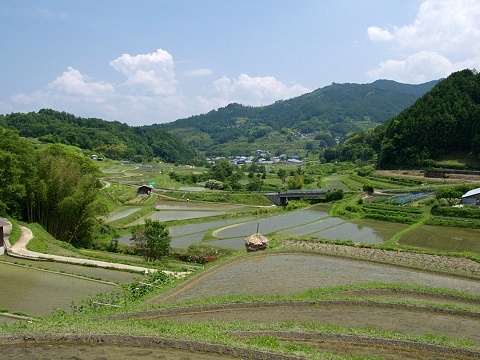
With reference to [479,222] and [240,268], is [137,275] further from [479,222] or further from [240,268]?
[479,222]

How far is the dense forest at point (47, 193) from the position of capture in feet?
80.6

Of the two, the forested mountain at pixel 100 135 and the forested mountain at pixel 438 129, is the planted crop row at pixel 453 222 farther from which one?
the forested mountain at pixel 100 135

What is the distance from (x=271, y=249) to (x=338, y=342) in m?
12.5

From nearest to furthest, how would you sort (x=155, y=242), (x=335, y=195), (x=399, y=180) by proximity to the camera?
1. (x=155, y=242)
2. (x=335, y=195)
3. (x=399, y=180)

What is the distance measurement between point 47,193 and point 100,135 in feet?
331

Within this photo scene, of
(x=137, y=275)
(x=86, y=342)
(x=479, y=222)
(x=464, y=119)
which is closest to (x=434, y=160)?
(x=464, y=119)

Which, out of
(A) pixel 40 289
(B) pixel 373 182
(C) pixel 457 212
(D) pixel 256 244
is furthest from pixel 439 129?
(A) pixel 40 289

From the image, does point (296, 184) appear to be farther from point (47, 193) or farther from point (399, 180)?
point (47, 193)

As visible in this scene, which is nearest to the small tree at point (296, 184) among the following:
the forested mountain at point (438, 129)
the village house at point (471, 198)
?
the forested mountain at point (438, 129)

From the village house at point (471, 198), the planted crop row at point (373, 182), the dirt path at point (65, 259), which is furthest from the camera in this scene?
the planted crop row at point (373, 182)

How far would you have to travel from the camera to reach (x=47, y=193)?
90.5 feet

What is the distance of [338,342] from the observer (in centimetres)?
1077

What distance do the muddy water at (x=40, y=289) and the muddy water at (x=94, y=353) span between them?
187 inches

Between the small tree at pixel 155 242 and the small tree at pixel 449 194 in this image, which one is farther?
the small tree at pixel 449 194
